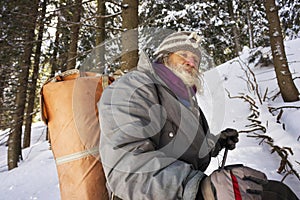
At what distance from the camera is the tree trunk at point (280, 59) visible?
5.25 meters

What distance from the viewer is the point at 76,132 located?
1.80 m

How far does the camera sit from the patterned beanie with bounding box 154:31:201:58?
203 centimetres

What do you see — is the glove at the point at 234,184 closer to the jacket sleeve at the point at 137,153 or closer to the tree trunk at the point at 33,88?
the jacket sleeve at the point at 137,153

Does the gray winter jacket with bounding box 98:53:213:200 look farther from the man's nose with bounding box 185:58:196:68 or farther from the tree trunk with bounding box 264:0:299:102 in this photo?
the tree trunk with bounding box 264:0:299:102

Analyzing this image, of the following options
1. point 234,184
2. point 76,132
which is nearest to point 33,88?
point 76,132

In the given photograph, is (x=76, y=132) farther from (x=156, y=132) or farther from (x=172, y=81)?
(x=172, y=81)

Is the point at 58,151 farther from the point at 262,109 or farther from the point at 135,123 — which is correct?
the point at 262,109

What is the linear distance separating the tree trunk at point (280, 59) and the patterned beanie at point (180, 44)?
378 cm

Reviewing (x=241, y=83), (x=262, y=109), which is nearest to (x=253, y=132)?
(x=262, y=109)

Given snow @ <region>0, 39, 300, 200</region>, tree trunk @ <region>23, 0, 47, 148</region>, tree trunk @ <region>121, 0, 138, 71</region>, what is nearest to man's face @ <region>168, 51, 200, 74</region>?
snow @ <region>0, 39, 300, 200</region>

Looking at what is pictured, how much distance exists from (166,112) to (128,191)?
19.0 inches

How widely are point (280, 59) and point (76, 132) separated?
460 cm

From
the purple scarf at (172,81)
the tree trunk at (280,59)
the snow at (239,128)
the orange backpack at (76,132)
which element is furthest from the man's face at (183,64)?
the tree trunk at (280,59)

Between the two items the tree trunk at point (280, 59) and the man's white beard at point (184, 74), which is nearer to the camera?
the man's white beard at point (184, 74)
